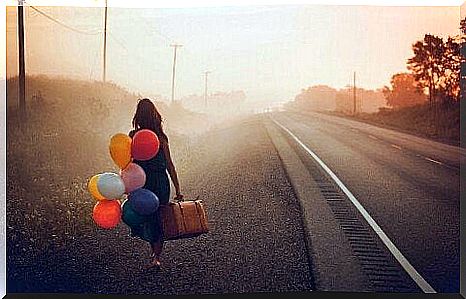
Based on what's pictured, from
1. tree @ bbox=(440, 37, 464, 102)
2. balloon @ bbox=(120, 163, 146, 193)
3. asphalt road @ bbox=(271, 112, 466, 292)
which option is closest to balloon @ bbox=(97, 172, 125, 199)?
balloon @ bbox=(120, 163, 146, 193)

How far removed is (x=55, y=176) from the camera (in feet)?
14.2

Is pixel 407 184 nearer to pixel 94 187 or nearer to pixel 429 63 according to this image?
pixel 429 63

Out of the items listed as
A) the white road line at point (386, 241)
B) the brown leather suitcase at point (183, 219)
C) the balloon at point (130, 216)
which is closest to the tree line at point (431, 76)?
the white road line at point (386, 241)

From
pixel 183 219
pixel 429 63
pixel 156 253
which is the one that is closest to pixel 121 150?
pixel 183 219

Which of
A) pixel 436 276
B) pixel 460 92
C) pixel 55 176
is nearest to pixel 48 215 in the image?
pixel 55 176

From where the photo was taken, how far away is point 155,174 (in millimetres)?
4145

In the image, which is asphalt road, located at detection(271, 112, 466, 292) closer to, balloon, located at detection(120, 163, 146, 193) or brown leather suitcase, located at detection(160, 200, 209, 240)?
brown leather suitcase, located at detection(160, 200, 209, 240)

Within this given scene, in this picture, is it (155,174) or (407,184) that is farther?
(407,184)

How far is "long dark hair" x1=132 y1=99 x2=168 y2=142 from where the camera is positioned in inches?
167

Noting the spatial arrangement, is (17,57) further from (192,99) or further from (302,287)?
(302,287)

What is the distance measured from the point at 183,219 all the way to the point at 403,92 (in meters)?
1.63

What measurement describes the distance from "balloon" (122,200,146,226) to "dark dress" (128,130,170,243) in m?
0.03

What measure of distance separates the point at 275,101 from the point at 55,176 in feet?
5.01

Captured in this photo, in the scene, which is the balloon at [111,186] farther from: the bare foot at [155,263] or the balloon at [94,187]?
the bare foot at [155,263]
